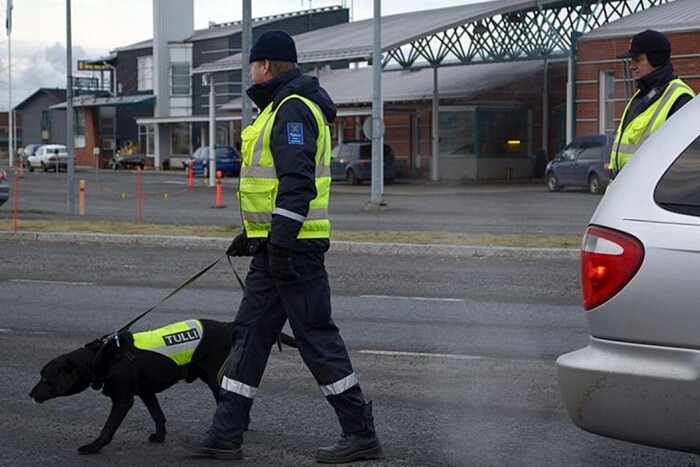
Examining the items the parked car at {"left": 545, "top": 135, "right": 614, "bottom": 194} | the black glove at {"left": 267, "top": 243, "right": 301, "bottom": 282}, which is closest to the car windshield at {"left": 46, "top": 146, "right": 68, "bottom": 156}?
the parked car at {"left": 545, "top": 135, "right": 614, "bottom": 194}

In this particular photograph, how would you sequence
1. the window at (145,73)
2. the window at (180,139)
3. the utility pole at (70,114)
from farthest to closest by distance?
the window at (145,73) < the window at (180,139) < the utility pole at (70,114)

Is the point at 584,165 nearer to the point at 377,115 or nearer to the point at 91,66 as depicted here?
the point at 377,115

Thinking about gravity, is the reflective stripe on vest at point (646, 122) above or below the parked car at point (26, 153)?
above

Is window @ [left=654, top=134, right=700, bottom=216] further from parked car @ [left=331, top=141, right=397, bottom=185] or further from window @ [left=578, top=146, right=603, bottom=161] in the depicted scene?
parked car @ [left=331, top=141, right=397, bottom=185]

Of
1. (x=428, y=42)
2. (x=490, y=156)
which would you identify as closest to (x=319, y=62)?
(x=428, y=42)

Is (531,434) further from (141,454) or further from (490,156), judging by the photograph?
(490,156)

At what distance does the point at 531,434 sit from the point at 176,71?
214ft

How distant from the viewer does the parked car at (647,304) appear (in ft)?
14.4

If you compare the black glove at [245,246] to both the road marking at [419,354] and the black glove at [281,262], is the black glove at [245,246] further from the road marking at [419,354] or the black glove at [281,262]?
the road marking at [419,354]

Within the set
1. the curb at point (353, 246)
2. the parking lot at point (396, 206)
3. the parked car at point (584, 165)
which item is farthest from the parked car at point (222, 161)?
the curb at point (353, 246)

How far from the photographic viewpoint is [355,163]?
1767 inches

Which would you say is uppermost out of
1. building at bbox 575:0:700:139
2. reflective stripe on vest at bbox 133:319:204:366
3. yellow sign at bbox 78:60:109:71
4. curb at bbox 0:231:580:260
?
yellow sign at bbox 78:60:109:71

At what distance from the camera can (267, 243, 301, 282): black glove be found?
5.55 m

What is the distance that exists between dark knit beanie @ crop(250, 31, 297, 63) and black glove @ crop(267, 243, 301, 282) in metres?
0.95
